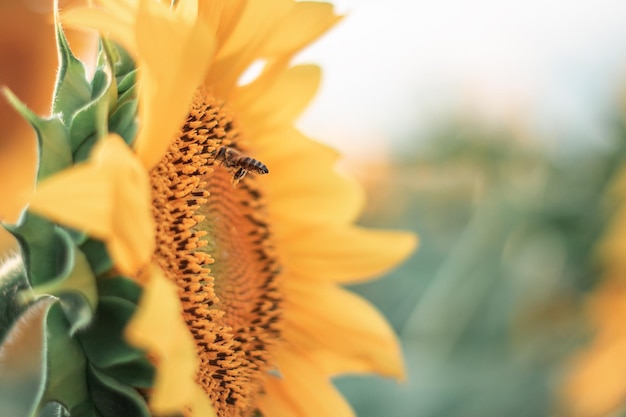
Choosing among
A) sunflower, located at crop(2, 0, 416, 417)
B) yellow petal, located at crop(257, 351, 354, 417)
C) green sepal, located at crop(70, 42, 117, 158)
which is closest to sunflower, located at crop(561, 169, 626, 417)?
sunflower, located at crop(2, 0, 416, 417)

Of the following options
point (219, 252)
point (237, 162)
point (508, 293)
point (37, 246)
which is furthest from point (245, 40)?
point (508, 293)

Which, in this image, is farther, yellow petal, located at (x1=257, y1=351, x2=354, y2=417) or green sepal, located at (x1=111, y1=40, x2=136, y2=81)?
yellow petal, located at (x1=257, y1=351, x2=354, y2=417)

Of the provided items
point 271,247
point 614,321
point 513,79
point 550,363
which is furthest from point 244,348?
point 513,79

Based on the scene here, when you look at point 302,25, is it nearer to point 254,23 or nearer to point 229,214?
point 254,23

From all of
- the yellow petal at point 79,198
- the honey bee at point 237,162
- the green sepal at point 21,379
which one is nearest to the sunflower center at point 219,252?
the honey bee at point 237,162

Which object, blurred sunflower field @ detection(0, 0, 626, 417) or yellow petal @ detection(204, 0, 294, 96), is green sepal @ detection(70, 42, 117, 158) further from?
yellow petal @ detection(204, 0, 294, 96)

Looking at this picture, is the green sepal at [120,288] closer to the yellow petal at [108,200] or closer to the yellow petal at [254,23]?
the yellow petal at [108,200]

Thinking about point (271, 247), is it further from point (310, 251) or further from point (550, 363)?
point (550, 363)
